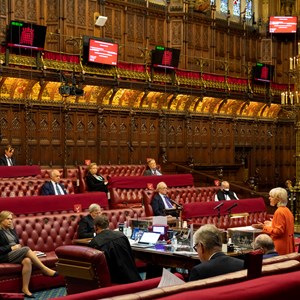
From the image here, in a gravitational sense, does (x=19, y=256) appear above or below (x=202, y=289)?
below

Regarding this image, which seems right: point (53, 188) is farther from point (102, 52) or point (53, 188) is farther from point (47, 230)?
point (102, 52)

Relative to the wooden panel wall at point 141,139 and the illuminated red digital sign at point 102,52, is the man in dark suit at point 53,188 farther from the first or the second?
the illuminated red digital sign at point 102,52

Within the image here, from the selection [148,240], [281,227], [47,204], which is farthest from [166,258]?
[47,204]

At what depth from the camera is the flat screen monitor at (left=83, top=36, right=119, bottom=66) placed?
19250 millimetres

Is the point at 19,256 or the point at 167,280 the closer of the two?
the point at 167,280

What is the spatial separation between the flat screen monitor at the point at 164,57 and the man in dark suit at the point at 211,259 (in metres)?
16.4

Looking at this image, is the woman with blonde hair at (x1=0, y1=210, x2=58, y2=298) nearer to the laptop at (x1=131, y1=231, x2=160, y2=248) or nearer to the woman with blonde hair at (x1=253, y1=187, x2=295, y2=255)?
the laptop at (x1=131, y1=231, x2=160, y2=248)

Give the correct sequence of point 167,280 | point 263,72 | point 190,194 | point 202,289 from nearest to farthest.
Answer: point 202,289
point 167,280
point 190,194
point 263,72

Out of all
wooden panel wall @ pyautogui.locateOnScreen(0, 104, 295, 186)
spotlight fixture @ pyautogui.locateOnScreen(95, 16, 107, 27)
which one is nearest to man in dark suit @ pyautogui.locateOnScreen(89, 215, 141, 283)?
wooden panel wall @ pyautogui.locateOnScreen(0, 104, 295, 186)

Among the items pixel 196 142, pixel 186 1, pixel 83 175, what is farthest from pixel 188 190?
pixel 186 1

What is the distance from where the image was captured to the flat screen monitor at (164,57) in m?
21.5

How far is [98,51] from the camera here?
63.7 feet

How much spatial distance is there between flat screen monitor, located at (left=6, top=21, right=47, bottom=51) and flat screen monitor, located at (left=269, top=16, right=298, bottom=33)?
43.4ft

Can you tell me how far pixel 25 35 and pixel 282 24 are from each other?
13936mm
